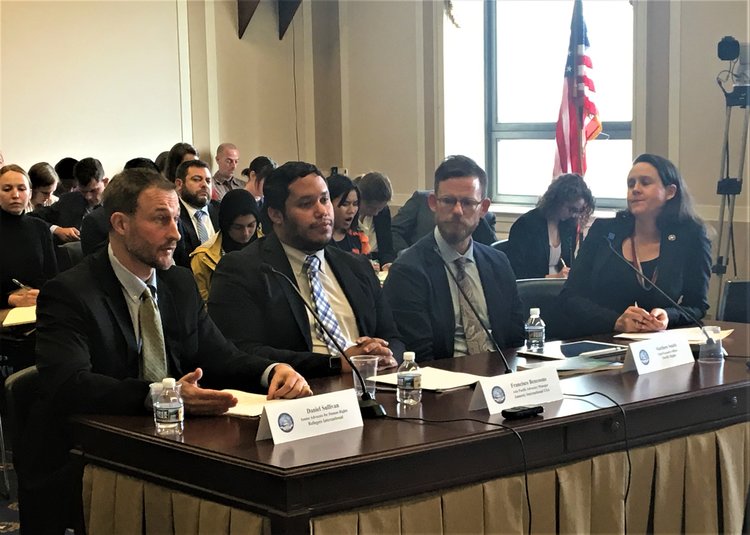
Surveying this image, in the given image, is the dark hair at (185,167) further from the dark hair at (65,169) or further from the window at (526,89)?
the window at (526,89)

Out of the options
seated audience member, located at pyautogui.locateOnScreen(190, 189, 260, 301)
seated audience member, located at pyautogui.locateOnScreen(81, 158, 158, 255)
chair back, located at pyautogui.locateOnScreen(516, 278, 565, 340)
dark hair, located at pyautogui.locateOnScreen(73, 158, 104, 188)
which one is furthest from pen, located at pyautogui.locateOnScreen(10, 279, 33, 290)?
chair back, located at pyautogui.locateOnScreen(516, 278, 565, 340)

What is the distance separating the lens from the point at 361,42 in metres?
9.58

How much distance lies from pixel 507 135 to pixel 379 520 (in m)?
7.01

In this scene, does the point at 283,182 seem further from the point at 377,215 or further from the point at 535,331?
the point at 377,215

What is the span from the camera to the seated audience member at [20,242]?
5.00 meters

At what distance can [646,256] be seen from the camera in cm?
402

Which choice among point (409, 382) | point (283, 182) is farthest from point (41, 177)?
point (409, 382)

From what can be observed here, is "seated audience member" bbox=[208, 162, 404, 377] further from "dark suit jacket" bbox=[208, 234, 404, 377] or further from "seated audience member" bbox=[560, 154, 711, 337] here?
"seated audience member" bbox=[560, 154, 711, 337]

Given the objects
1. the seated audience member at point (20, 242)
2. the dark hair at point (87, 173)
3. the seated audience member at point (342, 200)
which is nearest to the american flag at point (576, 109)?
the seated audience member at point (342, 200)

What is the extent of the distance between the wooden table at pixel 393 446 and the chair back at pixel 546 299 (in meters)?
1.16

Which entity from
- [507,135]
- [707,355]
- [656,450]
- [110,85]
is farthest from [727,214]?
[110,85]

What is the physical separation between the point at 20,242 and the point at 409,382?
313cm

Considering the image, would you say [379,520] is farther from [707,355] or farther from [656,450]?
[707,355]

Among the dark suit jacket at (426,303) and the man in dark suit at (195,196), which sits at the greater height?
the man in dark suit at (195,196)
